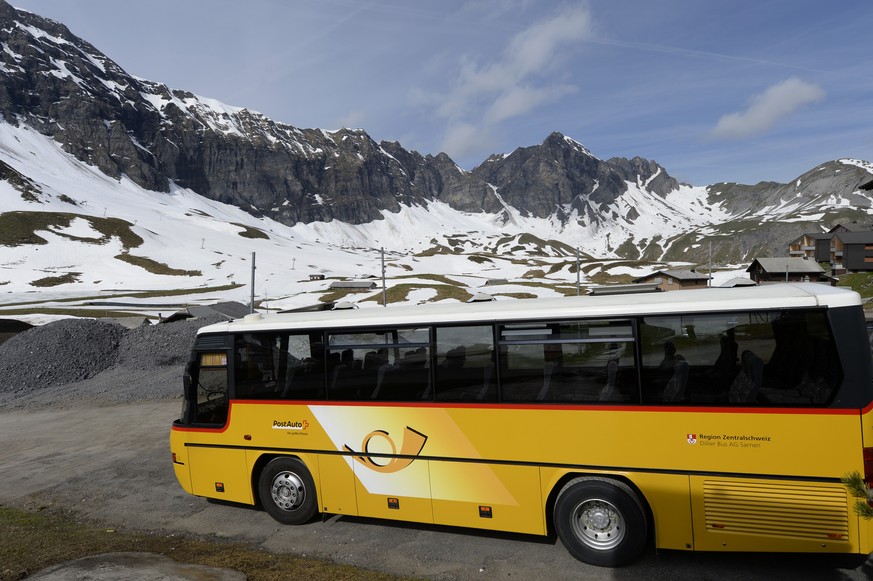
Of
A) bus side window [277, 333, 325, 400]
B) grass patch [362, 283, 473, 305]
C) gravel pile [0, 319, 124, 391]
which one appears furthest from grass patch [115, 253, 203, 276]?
bus side window [277, 333, 325, 400]

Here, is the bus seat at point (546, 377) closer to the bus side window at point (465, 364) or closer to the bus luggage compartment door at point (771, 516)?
the bus side window at point (465, 364)

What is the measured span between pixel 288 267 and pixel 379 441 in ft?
504

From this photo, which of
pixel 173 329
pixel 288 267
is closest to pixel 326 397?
pixel 173 329

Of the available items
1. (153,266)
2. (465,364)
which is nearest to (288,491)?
(465,364)

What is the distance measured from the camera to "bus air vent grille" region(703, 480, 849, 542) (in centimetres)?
643

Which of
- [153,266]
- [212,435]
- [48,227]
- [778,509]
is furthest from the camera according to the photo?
[48,227]

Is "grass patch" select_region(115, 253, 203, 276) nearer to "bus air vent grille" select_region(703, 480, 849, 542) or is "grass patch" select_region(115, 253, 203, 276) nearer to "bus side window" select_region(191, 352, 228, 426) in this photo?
"bus side window" select_region(191, 352, 228, 426)

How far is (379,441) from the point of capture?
28.1ft

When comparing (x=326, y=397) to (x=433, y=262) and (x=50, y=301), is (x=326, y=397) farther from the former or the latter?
(x=433, y=262)

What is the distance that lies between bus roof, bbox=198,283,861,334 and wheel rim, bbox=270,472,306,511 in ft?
9.26

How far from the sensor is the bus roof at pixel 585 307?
6730 millimetres

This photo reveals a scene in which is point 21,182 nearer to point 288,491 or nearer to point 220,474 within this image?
point 220,474

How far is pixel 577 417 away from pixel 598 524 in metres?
1.65

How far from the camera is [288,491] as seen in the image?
9.41 meters
